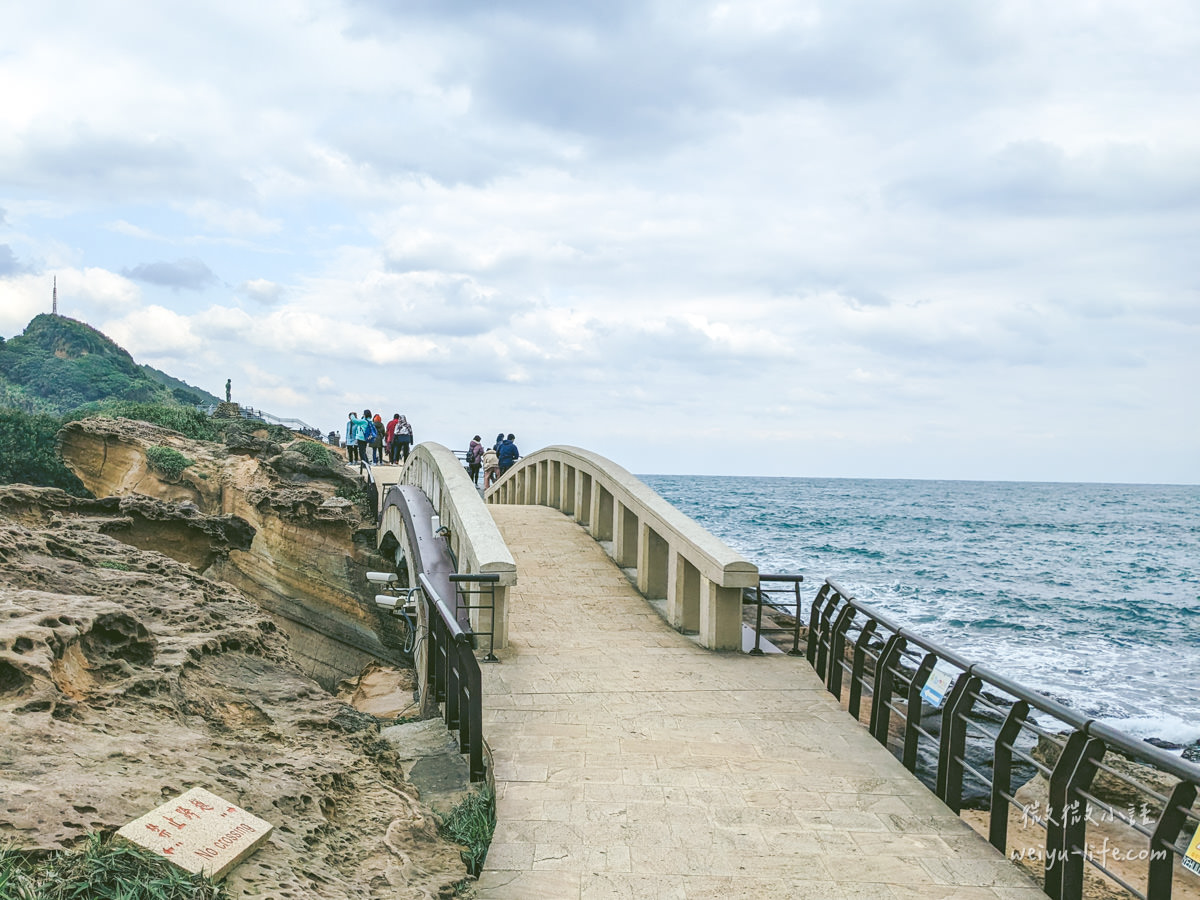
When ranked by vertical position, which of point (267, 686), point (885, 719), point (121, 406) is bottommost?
point (885, 719)

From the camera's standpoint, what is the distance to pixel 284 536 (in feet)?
68.7

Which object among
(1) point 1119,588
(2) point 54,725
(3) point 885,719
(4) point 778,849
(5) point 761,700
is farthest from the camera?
(1) point 1119,588

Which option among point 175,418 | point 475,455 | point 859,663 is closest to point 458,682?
point 859,663

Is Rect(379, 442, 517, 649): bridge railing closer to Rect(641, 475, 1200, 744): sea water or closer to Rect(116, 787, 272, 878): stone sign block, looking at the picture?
Rect(116, 787, 272, 878): stone sign block

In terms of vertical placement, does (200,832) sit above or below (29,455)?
below

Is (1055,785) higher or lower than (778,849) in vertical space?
higher

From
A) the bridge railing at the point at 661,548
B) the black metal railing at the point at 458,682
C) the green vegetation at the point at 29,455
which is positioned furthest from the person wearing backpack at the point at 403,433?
the black metal railing at the point at 458,682

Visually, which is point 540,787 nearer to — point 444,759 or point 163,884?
point 444,759

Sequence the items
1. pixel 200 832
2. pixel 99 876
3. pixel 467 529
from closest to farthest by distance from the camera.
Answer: pixel 99 876 < pixel 200 832 < pixel 467 529

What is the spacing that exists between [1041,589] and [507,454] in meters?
20.5

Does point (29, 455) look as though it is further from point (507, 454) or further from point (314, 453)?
point (507, 454)

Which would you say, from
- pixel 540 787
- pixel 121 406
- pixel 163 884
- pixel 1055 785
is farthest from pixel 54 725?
pixel 121 406

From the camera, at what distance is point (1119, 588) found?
3406 cm

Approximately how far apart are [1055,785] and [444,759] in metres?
3.59
